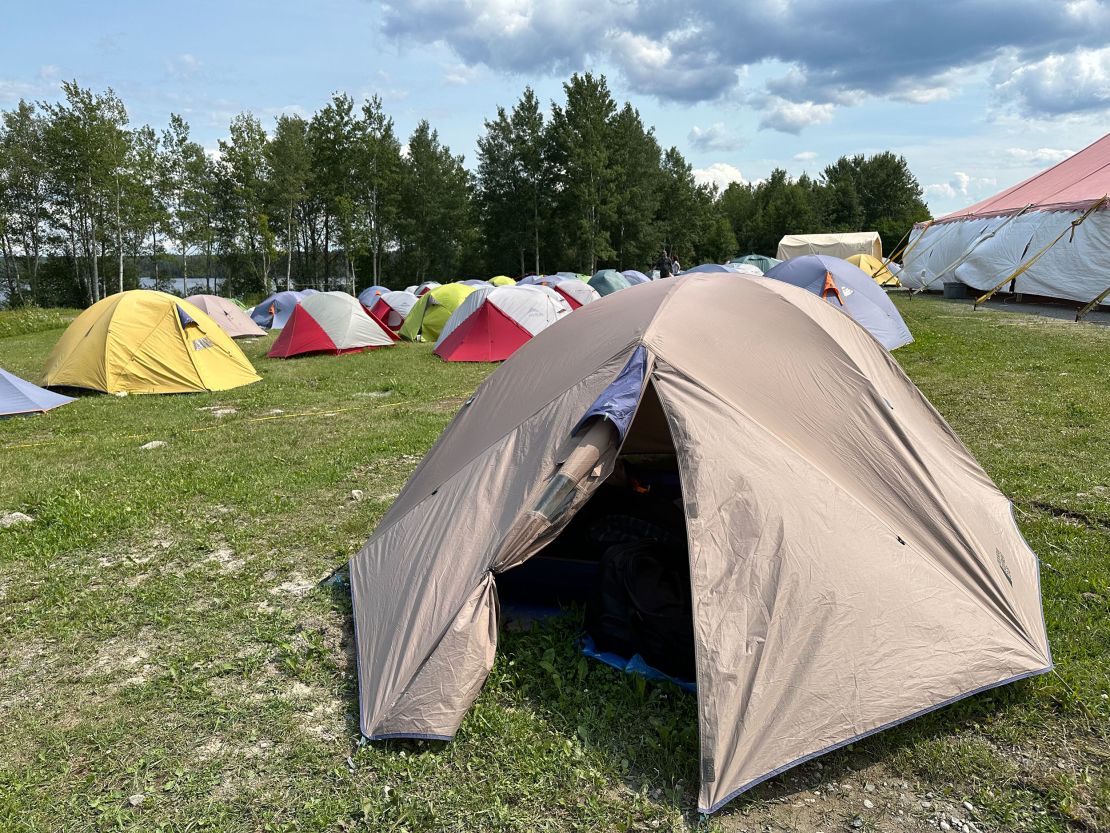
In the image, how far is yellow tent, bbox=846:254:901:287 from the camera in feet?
88.9

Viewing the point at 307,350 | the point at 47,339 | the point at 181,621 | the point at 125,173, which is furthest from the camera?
the point at 125,173

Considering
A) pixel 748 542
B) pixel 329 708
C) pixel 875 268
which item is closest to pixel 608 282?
pixel 875 268

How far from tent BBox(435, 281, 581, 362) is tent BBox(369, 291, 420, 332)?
5696mm

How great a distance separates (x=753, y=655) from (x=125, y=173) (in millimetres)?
35519

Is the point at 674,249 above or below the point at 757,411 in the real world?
above

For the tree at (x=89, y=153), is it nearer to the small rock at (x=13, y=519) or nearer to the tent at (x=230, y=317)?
the tent at (x=230, y=317)

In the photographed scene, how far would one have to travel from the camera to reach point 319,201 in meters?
40.2

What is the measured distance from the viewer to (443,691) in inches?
124

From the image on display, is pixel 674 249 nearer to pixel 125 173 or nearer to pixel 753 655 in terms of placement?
pixel 125 173

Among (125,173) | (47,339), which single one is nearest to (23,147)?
(125,173)

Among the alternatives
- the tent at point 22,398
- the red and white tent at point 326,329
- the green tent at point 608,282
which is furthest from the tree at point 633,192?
the tent at point 22,398

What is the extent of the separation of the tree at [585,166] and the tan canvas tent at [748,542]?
36318 millimetres

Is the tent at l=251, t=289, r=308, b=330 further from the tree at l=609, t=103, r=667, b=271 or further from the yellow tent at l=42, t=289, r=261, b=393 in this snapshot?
the tree at l=609, t=103, r=667, b=271

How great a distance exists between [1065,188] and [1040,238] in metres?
2.40
